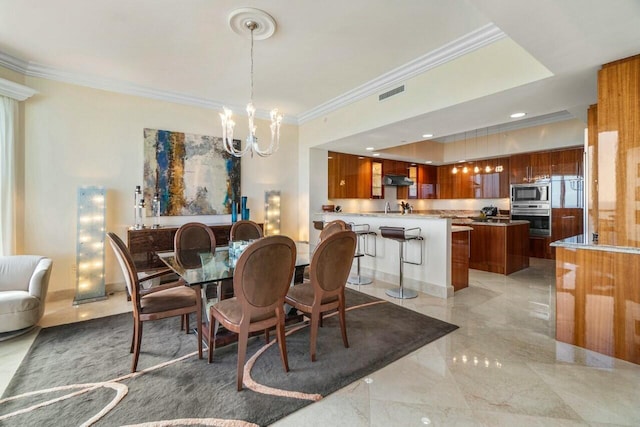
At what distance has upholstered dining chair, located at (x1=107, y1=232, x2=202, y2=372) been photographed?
2143mm

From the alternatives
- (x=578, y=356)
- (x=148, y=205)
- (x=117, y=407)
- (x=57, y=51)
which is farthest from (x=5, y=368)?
(x=578, y=356)

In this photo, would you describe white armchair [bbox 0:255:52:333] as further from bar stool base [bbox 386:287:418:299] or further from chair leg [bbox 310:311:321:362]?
bar stool base [bbox 386:287:418:299]

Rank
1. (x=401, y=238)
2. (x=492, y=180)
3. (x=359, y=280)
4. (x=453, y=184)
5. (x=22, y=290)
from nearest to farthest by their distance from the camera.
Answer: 1. (x=22, y=290)
2. (x=401, y=238)
3. (x=359, y=280)
4. (x=492, y=180)
5. (x=453, y=184)

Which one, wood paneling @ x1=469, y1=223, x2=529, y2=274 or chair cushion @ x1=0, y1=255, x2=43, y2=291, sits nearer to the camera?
chair cushion @ x1=0, y1=255, x2=43, y2=291

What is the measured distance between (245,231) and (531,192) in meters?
6.33

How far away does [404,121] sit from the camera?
390cm

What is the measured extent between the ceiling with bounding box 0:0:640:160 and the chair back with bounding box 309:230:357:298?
187 centimetres

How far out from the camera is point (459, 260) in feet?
13.8

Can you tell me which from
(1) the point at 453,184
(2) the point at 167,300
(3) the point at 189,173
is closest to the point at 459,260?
(2) the point at 167,300

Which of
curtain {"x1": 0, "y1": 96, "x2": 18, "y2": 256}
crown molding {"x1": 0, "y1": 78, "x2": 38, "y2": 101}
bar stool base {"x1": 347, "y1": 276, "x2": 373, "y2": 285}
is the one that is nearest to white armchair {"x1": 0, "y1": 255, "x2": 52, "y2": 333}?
curtain {"x1": 0, "y1": 96, "x2": 18, "y2": 256}

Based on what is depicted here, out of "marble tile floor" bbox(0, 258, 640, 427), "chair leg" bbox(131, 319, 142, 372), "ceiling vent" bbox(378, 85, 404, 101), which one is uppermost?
"ceiling vent" bbox(378, 85, 404, 101)

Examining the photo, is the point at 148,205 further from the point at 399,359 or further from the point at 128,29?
the point at 399,359

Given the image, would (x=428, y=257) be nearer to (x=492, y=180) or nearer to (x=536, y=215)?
(x=536, y=215)

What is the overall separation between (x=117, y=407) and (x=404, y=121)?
411 cm
